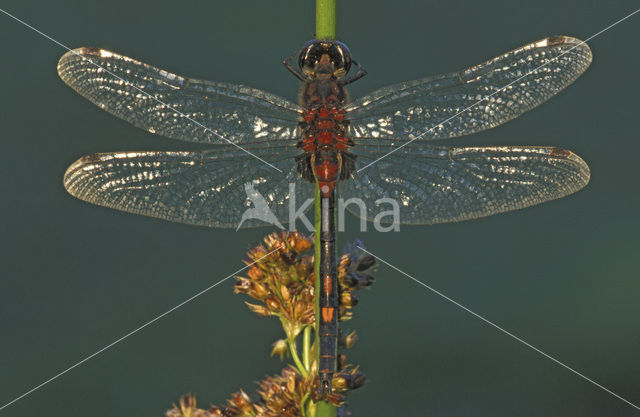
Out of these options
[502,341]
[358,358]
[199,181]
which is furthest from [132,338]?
[502,341]

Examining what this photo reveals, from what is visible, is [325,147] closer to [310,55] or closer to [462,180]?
[310,55]

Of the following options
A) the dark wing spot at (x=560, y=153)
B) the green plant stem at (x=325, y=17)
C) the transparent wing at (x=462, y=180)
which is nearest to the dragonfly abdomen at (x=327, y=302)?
the transparent wing at (x=462, y=180)

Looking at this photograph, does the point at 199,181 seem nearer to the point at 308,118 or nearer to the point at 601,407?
the point at 308,118

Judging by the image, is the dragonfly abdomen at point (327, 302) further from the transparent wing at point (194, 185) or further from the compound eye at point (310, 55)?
the compound eye at point (310, 55)

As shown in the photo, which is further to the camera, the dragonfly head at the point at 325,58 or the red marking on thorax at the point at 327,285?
the dragonfly head at the point at 325,58

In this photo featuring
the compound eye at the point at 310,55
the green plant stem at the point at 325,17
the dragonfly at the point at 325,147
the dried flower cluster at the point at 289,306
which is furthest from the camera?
the dragonfly at the point at 325,147

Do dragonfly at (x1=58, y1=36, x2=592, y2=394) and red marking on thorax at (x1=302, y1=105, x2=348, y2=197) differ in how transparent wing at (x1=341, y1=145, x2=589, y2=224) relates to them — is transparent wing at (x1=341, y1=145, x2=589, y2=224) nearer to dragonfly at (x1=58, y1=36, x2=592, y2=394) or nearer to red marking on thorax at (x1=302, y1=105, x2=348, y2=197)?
dragonfly at (x1=58, y1=36, x2=592, y2=394)

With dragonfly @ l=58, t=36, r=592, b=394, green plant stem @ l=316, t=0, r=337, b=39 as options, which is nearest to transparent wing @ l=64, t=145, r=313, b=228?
dragonfly @ l=58, t=36, r=592, b=394

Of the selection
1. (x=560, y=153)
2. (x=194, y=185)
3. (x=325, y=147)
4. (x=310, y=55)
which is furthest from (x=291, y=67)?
(x=560, y=153)
